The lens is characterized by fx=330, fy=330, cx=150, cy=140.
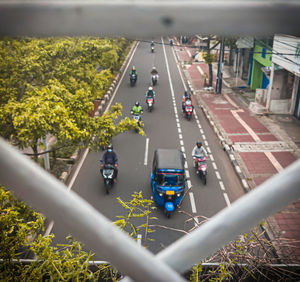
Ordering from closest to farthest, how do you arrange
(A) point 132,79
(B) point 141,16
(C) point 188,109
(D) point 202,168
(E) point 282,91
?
(B) point 141,16
(D) point 202,168
(C) point 188,109
(E) point 282,91
(A) point 132,79

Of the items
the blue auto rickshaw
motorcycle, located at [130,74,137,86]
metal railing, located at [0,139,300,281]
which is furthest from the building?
metal railing, located at [0,139,300,281]

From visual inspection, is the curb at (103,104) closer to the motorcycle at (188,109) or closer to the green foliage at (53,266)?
the motorcycle at (188,109)

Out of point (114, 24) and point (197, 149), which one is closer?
point (114, 24)

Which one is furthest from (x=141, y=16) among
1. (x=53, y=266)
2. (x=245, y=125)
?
(x=245, y=125)

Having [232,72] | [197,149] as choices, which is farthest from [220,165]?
[232,72]

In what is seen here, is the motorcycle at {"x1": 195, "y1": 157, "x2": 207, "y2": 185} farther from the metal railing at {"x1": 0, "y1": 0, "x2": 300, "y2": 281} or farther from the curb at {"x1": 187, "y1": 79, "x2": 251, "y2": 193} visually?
the metal railing at {"x1": 0, "y1": 0, "x2": 300, "y2": 281}

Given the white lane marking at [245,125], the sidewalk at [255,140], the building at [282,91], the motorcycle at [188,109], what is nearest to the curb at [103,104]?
the motorcycle at [188,109]

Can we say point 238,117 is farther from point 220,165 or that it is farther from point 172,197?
point 172,197

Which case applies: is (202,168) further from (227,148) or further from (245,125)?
(245,125)
